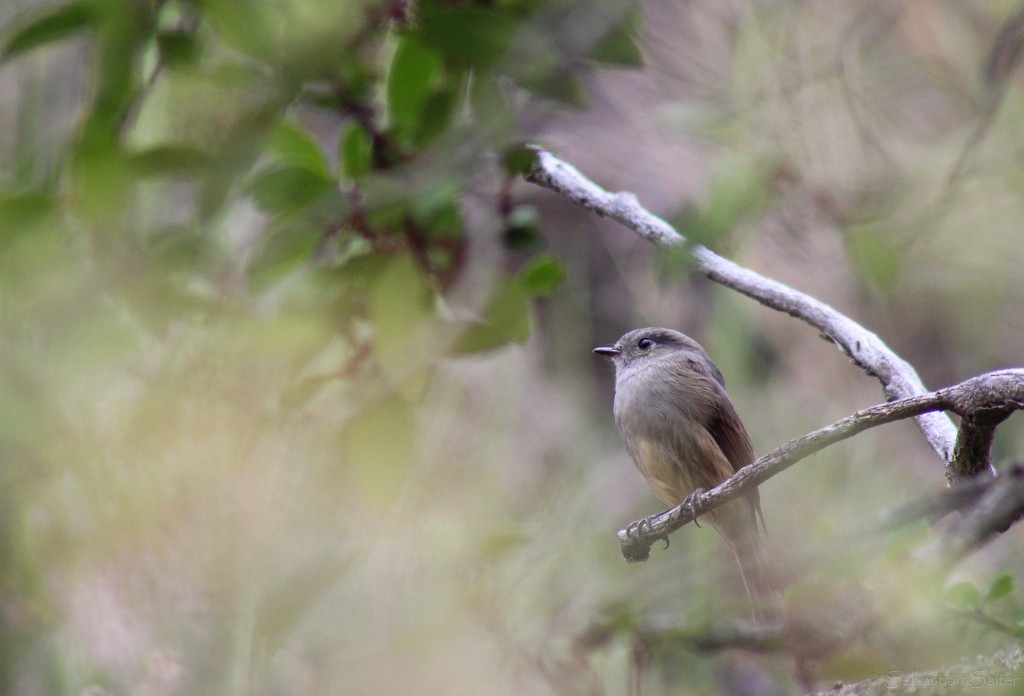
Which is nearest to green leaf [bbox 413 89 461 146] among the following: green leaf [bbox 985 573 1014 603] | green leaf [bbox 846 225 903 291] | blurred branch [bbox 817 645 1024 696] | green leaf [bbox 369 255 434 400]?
green leaf [bbox 369 255 434 400]

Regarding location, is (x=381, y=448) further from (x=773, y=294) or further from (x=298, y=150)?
(x=773, y=294)

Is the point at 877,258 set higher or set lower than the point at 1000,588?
higher

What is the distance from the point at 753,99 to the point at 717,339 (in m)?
1.03

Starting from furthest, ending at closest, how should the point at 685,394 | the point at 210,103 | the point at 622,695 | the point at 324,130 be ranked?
the point at 324,130
the point at 685,394
the point at 622,695
the point at 210,103

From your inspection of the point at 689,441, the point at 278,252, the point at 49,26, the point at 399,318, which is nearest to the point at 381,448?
the point at 399,318

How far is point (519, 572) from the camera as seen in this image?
2.82 m

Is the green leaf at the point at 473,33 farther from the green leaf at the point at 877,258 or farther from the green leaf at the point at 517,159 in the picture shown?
the green leaf at the point at 877,258

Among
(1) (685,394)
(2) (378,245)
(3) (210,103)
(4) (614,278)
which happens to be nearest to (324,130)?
(4) (614,278)

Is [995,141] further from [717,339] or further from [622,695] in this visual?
[622,695]

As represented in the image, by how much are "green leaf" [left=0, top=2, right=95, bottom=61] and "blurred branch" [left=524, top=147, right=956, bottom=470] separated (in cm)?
91

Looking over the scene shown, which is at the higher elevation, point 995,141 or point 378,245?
point 378,245

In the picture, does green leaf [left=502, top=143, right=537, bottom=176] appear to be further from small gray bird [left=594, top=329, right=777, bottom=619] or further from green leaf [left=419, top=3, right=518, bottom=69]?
small gray bird [left=594, top=329, right=777, bottom=619]

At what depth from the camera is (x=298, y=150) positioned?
1713mm

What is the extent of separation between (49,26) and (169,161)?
25 cm
